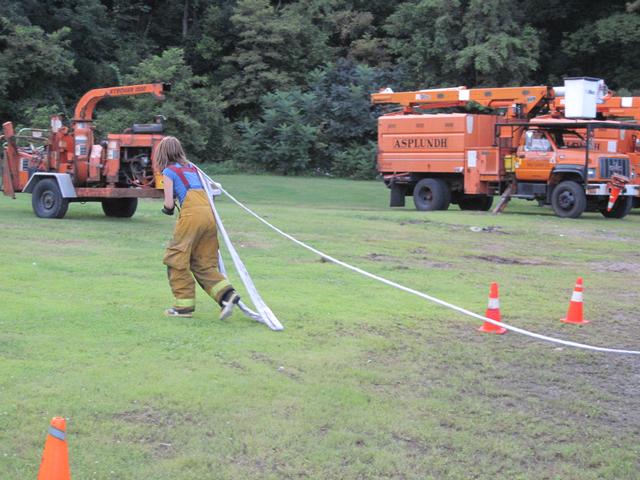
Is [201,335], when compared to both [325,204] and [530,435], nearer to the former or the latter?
[530,435]

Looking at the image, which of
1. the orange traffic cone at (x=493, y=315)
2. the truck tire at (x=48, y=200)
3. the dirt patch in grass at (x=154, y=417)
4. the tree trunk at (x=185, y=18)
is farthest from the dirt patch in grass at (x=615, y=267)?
the tree trunk at (x=185, y=18)

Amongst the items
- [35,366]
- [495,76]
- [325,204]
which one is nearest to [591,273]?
[35,366]

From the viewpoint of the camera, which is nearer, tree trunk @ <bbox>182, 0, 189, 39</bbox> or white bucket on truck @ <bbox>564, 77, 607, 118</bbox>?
white bucket on truck @ <bbox>564, 77, 607, 118</bbox>

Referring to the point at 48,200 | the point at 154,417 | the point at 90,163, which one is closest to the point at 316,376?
the point at 154,417

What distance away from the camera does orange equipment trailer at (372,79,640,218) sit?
2225 centimetres

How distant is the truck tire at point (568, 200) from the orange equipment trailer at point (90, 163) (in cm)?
1028

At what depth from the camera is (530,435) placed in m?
5.66

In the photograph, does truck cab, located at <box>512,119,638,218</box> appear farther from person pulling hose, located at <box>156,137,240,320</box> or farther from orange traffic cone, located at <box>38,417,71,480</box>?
orange traffic cone, located at <box>38,417,71,480</box>

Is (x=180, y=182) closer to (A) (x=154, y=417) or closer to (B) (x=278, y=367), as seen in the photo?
(B) (x=278, y=367)

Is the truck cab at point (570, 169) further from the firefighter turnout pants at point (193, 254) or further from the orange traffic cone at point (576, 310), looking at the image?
the firefighter turnout pants at point (193, 254)

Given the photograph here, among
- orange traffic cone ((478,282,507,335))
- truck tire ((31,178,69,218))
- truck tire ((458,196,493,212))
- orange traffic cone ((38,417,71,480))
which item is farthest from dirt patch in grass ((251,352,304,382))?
truck tire ((458,196,493,212))

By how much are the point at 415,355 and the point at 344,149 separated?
123ft

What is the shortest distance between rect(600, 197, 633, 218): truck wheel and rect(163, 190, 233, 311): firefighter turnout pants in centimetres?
1678

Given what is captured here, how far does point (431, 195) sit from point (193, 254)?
56.7ft
